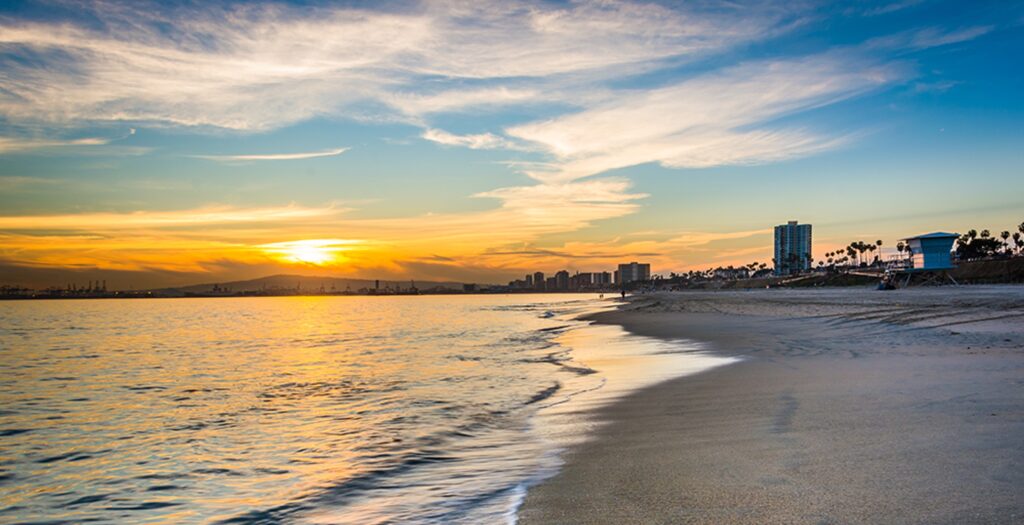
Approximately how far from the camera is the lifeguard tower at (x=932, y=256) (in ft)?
255

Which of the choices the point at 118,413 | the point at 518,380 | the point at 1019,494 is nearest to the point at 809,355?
the point at 518,380

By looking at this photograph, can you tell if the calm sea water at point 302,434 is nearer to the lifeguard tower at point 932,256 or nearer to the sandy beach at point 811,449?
the sandy beach at point 811,449

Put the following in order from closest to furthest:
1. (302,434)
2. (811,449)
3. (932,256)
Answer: (811,449) < (302,434) < (932,256)

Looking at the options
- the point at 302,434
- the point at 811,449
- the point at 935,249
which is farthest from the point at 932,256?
the point at 302,434

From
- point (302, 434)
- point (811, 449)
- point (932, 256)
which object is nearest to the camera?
point (811, 449)

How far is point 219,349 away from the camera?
28984 mm

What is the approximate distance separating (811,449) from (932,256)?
286 feet

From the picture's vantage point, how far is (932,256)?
7819 cm

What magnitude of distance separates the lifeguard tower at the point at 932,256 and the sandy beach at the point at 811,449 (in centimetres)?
7670


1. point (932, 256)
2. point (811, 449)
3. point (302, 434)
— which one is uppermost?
point (932, 256)

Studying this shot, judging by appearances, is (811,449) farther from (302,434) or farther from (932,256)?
(932,256)

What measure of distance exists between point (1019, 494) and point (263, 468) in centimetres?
752

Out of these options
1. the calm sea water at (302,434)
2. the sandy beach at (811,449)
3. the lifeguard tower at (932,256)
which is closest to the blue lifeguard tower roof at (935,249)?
the lifeguard tower at (932,256)

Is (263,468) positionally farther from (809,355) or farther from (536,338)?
(536,338)
